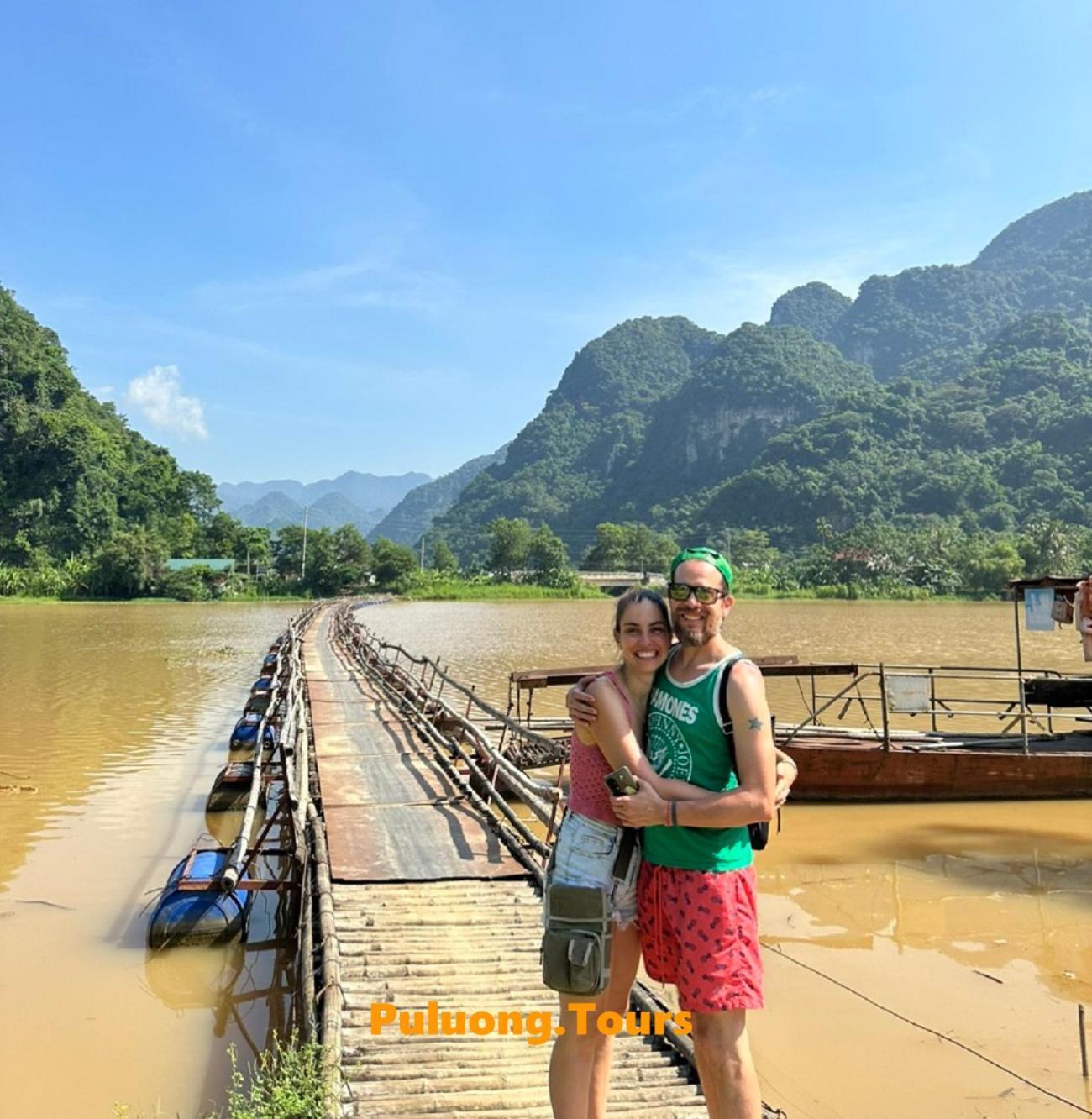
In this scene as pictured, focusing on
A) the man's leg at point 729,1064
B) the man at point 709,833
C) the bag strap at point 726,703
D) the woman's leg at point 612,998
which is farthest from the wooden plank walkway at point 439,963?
the bag strap at point 726,703

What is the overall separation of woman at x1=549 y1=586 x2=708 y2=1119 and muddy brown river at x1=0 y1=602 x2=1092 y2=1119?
7.07 ft

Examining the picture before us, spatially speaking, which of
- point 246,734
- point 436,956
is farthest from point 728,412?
point 436,956

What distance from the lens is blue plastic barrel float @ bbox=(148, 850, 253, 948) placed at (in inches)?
213

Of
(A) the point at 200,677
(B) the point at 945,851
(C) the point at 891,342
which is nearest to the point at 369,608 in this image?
(A) the point at 200,677

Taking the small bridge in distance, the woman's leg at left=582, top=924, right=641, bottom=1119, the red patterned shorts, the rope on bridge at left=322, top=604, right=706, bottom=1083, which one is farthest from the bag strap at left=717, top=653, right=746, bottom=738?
the small bridge in distance

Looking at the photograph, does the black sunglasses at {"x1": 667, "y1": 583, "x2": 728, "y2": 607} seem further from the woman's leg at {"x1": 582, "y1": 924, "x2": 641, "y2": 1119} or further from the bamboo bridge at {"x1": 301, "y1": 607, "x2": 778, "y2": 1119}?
the bamboo bridge at {"x1": 301, "y1": 607, "x2": 778, "y2": 1119}

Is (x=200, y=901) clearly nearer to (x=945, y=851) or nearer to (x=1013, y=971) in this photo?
(x=1013, y=971)

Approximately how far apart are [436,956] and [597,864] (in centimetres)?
221

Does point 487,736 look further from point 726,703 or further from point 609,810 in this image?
point 726,703

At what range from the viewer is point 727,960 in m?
2.12

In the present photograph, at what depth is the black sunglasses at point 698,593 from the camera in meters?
2.17

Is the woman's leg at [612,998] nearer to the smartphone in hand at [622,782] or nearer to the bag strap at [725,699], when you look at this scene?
the smartphone in hand at [622,782]

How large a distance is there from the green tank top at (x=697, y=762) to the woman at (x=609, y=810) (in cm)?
5

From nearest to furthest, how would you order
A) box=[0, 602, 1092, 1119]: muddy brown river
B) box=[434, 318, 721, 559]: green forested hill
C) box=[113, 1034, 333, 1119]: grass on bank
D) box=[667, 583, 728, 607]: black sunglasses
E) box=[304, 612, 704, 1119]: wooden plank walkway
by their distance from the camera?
box=[667, 583, 728, 607]: black sunglasses, box=[113, 1034, 333, 1119]: grass on bank, box=[304, 612, 704, 1119]: wooden plank walkway, box=[0, 602, 1092, 1119]: muddy brown river, box=[434, 318, 721, 559]: green forested hill
